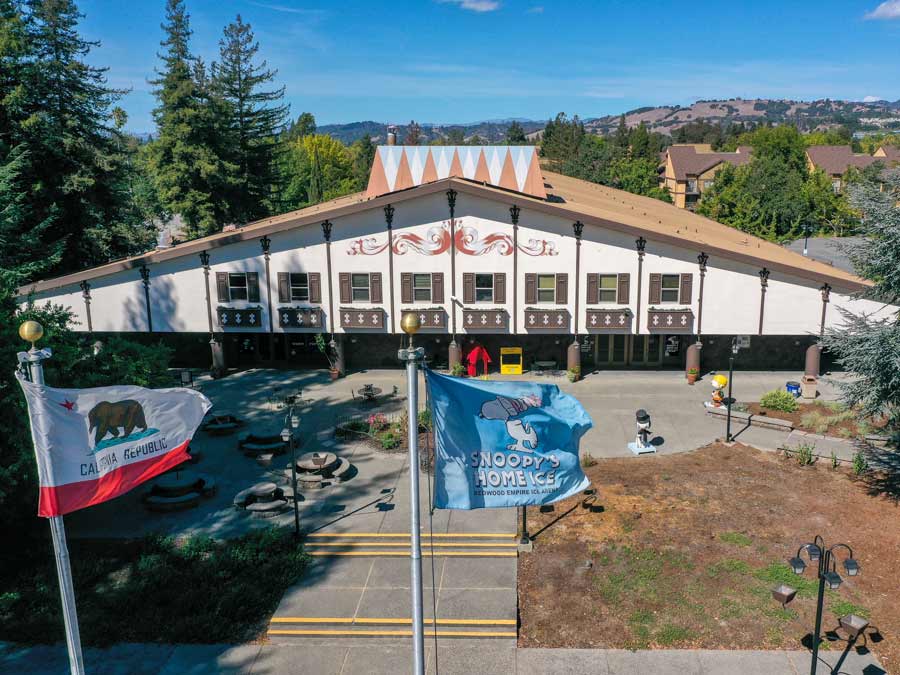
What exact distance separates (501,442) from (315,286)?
24.7 meters

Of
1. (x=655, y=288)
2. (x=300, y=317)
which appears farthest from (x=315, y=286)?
(x=655, y=288)

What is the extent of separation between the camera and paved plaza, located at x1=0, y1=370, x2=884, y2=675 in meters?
15.7

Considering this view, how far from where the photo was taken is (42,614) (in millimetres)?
17453

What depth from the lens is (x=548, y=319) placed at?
3375 centimetres

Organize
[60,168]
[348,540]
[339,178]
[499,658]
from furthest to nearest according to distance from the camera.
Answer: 1. [339,178]
2. [60,168]
3. [348,540]
4. [499,658]

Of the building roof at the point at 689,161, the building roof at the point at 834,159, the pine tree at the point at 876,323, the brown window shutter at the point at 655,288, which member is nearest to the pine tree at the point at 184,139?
the brown window shutter at the point at 655,288

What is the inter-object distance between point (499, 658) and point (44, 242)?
35974mm

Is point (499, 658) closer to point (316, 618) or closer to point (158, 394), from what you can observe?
point (316, 618)

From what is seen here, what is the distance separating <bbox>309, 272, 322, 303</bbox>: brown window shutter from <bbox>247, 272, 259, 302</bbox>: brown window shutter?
8.67 feet

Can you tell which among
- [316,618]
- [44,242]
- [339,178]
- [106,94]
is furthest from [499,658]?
[339,178]

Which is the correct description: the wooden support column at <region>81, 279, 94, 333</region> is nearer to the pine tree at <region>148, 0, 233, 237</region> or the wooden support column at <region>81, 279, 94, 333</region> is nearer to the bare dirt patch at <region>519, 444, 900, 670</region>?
the pine tree at <region>148, 0, 233, 237</region>

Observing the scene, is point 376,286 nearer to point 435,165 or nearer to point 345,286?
point 345,286

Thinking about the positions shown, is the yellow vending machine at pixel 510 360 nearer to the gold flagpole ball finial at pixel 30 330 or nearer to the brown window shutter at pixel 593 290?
the brown window shutter at pixel 593 290

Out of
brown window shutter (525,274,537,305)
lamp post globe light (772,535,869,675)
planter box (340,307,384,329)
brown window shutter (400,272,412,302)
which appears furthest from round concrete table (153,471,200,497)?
lamp post globe light (772,535,869,675)
